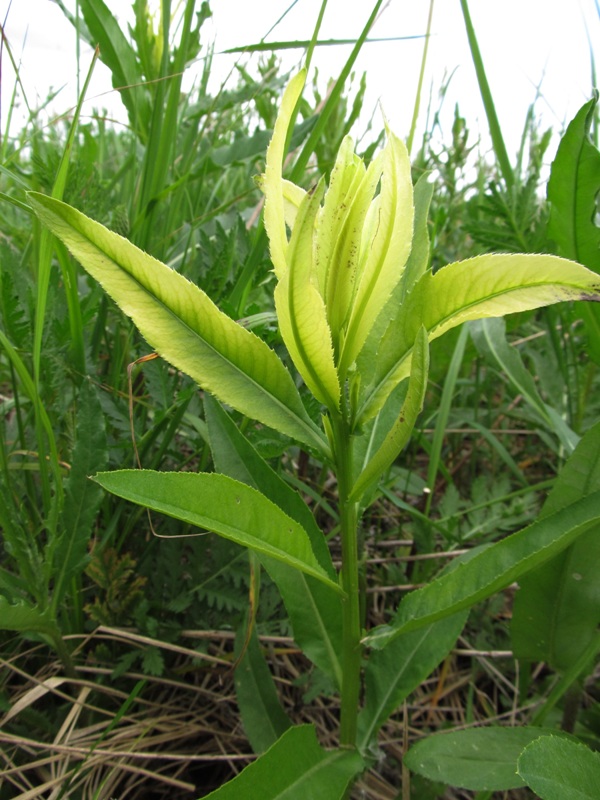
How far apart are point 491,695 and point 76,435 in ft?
3.49

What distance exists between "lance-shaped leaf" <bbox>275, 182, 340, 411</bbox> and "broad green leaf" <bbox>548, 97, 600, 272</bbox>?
0.60 metres

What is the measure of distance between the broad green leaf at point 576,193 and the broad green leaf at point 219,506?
80 centimetres

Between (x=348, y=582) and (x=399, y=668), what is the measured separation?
27 centimetres

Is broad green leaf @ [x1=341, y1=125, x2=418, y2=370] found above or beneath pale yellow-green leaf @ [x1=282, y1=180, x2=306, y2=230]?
beneath

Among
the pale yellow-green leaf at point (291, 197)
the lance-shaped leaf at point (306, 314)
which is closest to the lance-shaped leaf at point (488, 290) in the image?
the lance-shaped leaf at point (306, 314)

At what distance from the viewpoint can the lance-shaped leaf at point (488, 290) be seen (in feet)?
2.31

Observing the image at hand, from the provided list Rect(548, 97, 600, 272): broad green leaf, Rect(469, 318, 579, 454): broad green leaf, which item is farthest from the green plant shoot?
Rect(469, 318, 579, 454): broad green leaf

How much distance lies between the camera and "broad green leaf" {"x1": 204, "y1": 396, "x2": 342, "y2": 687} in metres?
0.98

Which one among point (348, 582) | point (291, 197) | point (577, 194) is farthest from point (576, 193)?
point (348, 582)

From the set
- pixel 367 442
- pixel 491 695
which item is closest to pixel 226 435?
pixel 367 442

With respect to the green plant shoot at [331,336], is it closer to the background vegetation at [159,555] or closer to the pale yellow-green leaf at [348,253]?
the pale yellow-green leaf at [348,253]

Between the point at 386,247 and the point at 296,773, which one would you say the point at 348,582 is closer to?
the point at 296,773

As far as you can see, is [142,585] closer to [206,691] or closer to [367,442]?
[206,691]

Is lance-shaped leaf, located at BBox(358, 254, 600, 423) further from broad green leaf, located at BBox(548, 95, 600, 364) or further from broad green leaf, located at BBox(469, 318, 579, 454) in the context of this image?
broad green leaf, located at BBox(469, 318, 579, 454)
